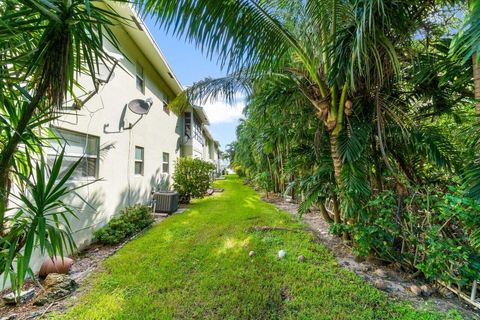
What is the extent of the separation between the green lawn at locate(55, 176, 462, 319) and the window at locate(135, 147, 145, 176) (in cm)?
393

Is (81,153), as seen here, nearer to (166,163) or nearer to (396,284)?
(166,163)

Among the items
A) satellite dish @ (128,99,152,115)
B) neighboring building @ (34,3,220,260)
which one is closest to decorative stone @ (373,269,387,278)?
neighboring building @ (34,3,220,260)

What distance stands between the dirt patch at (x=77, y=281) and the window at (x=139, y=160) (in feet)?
12.5

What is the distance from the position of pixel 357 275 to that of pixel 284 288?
1.46m

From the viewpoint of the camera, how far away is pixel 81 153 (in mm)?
5527

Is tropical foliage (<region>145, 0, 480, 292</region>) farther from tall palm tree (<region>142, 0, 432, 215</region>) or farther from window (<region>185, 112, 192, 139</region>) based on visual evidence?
window (<region>185, 112, 192, 139</region>)

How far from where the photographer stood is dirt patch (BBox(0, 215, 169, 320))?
3.02 m

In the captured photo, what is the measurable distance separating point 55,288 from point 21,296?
1.31 feet

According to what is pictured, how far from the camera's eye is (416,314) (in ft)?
9.50

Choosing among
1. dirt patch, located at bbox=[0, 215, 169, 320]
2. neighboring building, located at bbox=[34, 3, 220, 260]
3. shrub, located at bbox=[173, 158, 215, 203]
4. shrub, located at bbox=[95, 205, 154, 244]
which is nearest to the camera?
dirt patch, located at bbox=[0, 215, 169, 320]

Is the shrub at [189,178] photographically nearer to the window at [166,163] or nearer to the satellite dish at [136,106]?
the window at [166,163]

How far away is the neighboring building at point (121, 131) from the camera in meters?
5.31

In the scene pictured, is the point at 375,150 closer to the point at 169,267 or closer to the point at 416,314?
the point at 416,314

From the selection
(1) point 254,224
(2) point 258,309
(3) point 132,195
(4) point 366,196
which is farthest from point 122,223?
(4) point 366,196
